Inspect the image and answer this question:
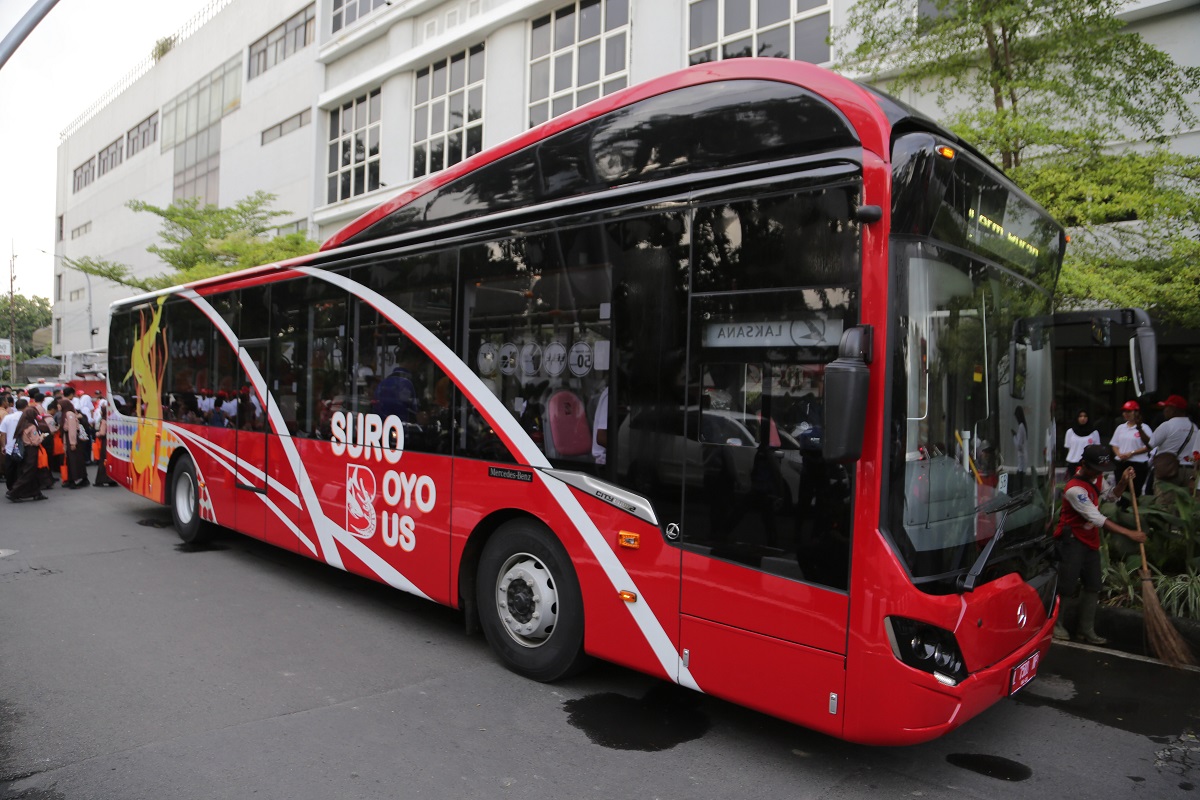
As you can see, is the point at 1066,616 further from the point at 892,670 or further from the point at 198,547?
the point at 198,547

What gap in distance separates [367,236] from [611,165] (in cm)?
280

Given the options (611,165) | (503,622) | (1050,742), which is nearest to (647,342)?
(611,165)

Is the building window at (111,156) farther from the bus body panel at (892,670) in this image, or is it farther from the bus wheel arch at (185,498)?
the bus body panel at (892,670)

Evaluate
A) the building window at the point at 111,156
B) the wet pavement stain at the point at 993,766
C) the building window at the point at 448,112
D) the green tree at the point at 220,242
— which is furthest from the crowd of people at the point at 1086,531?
the building window at the point at 111,156

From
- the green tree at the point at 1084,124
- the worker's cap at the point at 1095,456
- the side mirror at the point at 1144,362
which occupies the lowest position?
the worker's cap at the point at 1095,456

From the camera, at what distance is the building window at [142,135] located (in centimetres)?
4194

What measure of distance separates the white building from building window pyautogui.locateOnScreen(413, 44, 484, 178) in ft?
0.15

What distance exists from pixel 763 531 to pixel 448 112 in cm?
2114

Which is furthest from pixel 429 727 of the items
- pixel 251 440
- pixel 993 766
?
pixel 251 440

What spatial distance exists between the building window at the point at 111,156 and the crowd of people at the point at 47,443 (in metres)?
35.3

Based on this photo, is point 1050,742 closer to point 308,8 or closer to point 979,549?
point 979,549

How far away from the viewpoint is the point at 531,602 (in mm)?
5332

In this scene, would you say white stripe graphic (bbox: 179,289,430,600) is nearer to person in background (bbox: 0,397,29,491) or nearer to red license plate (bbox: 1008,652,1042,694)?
red license plate (bbox: 1008,652,1042,694)

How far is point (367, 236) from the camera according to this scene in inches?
270
